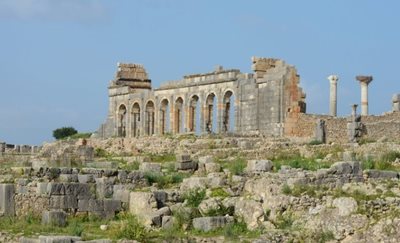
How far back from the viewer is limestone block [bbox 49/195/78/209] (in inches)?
905

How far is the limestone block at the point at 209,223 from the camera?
2017 cm

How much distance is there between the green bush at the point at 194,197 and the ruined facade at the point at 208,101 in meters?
21.2

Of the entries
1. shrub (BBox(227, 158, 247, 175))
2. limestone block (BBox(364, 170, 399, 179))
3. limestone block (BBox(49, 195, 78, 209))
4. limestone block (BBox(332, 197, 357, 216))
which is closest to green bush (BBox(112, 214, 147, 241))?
limestone block (BBox(49, 195, 78, 209))

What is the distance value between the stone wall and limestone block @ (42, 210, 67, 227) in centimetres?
1950

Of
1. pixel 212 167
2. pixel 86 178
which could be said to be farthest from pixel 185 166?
pixel 86 178

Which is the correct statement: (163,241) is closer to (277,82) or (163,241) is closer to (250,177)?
(250,177)

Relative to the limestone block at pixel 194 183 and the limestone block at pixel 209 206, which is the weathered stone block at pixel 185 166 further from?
the limestone block at pixel 209 206

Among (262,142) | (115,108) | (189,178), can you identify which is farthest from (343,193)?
(115,108)

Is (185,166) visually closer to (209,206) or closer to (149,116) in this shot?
(209,206)

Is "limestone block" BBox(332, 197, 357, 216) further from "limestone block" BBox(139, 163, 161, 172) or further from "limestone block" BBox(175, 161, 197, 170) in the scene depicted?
"limestone block" BBox(175, 161, 197, 170)

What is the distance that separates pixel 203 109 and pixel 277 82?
19.5 feet

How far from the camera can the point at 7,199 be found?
77.2ft

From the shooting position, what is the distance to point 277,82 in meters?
43.7

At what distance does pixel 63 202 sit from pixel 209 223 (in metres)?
4.25
